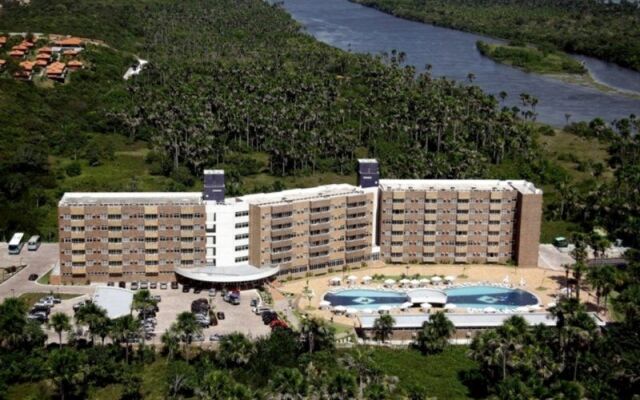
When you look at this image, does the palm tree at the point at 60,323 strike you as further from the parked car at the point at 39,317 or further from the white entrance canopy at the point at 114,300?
the parked car at the point at 39,317

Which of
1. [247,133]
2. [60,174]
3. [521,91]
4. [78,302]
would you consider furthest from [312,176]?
[521,91]

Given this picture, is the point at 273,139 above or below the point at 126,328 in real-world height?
above

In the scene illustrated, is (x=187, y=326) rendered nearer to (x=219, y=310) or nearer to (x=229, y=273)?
(x=219, y=310)

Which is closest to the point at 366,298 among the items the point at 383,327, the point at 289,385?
the point at 383,327

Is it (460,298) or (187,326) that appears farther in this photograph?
(460,298)

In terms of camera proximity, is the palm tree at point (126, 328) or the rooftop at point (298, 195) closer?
the palm tree at point (126, 328)

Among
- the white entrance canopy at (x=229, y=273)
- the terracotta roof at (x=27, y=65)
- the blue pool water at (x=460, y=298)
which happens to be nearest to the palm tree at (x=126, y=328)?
the white entrance canopy at (x=229, y=273)

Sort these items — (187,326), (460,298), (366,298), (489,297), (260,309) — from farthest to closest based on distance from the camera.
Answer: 1. (489,297)
2. (460,298)
3. (366,298)
4. (260,309)
5. (187,326)
